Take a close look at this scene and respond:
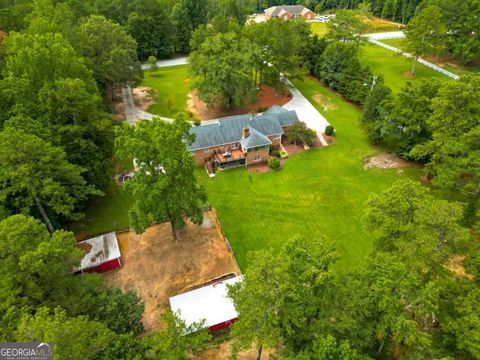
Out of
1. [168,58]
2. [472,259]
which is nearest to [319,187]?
[472,259]

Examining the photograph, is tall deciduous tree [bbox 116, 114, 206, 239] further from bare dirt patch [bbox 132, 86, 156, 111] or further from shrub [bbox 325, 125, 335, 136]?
bare dirt patch [bbox 132, 86, 156, 111]

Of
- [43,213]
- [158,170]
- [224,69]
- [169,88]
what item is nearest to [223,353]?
[158,170]

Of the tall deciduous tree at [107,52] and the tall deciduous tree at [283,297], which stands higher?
the tall deciduous tree at [107,52]

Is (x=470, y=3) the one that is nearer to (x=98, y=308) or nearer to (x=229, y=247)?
(x=229, y=247)

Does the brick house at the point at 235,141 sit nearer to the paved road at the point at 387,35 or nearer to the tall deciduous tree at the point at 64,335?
the tall deciduous tree at the point at 64,335

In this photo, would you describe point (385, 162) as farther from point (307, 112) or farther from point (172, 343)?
point (172, 343)

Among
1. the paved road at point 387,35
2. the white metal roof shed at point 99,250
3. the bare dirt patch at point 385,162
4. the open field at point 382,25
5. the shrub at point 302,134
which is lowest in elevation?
the white metal roof shed at point 99,250

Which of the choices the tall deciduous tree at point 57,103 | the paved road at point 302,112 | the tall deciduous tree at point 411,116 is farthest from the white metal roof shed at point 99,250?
the tall deciduous tree at point 411,116
